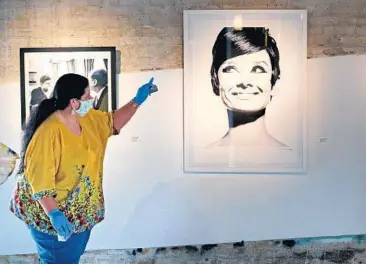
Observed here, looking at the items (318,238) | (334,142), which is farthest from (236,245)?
(334,142)

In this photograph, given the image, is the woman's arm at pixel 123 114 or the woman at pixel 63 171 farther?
the woman's arm at pixel 123 114

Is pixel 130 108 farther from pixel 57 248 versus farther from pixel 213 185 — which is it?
pixel 57 248

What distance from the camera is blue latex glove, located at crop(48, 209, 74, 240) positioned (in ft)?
9.48

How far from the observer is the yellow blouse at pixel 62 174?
9.54ft

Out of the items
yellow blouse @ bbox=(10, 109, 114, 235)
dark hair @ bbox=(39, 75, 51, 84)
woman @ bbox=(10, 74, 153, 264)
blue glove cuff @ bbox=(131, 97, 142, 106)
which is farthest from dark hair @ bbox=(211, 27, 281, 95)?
dark hair @ bbox=(39, 75, 51, 84)

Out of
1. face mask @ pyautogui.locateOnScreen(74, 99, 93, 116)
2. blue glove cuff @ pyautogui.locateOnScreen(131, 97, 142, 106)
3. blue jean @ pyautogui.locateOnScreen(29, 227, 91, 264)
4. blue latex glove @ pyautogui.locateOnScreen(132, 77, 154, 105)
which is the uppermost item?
blue latex glove @ pyautogui.locateOnScreen(132, 77, 154, 105)

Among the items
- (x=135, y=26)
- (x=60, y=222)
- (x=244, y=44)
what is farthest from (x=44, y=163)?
(x=244, y=44)

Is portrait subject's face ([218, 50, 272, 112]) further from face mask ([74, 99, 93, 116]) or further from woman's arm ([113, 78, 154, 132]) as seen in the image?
face mask ([74, 99, 93, 116])

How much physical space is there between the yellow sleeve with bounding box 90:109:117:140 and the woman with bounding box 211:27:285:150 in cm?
69

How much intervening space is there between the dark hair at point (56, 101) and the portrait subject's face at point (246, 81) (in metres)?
0.91

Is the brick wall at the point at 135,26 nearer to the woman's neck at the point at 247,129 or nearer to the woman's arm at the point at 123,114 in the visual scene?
the woman's arm at the point at 123,114

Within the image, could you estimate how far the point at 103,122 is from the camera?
124 inches

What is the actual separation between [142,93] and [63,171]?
718mm

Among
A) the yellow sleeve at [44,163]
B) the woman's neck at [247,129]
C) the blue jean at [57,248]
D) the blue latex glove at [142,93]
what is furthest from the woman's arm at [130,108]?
the blue jean at [57,248]
